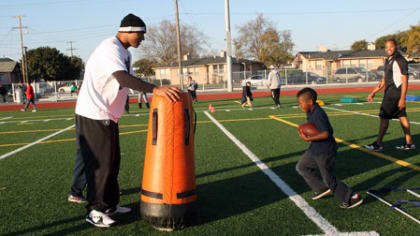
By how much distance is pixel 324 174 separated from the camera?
385 centimetres

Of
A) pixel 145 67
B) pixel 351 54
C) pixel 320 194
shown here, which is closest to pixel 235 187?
pixel 320 194

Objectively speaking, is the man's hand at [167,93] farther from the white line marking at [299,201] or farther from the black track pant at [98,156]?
the white line marking at [299,201]

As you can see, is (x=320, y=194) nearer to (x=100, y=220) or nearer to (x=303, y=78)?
(x=100, y=220)

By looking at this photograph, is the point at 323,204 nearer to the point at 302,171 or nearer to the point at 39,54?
the point at 302,171

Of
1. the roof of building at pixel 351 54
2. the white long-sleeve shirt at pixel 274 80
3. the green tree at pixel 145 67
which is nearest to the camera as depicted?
the white long-sleeve shirt at pixel 274 80

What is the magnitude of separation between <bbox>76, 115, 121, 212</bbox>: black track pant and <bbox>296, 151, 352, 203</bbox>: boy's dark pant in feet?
6.92

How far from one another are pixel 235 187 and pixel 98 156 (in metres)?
1.95

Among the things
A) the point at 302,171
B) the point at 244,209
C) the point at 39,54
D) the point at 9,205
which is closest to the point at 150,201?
the point at 244,209

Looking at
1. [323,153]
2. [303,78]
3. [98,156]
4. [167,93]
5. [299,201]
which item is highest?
[303,78]

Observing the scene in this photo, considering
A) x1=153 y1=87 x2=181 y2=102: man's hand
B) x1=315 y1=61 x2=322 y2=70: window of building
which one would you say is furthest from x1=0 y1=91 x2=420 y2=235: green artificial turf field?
x1=315 y1=61 x2=322 y2=70: window of building

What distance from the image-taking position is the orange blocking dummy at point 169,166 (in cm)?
333

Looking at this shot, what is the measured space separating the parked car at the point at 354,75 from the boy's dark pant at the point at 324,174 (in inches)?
1485

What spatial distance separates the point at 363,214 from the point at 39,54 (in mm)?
71116

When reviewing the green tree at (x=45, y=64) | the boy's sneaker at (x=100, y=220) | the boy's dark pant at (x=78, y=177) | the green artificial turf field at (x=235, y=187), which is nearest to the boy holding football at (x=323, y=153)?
the green artificial turf field at (x=235, y=187)
